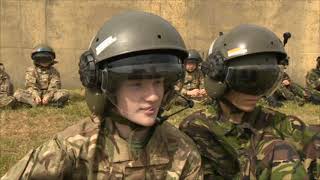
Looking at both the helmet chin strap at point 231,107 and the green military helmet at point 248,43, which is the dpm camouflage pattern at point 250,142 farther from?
the green military helmet at point 248,43

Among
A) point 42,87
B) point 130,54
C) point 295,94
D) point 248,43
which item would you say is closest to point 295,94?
point 295,94

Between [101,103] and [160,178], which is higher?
[101,103]

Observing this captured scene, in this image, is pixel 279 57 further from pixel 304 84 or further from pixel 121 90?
pixel 304 84

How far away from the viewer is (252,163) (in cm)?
283

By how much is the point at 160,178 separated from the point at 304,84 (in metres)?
10.3

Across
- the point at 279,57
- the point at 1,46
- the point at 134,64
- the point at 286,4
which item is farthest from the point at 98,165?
the point at 286,4

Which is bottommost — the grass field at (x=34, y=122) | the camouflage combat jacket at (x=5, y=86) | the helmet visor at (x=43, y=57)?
the grass field at (x=34, y=122)

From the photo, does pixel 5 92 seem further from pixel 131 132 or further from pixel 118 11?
pixel 131 132

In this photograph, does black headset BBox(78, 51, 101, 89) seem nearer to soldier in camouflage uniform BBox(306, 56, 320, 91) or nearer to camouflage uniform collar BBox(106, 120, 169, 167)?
camouflage uniform collar BBox(106, 120, 169, 167)

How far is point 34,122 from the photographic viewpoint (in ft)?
23.7

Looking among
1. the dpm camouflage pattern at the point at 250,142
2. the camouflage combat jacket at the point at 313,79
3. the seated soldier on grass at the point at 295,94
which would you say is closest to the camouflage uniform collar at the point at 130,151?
the dpm camouflage pattern at the point at 250,142

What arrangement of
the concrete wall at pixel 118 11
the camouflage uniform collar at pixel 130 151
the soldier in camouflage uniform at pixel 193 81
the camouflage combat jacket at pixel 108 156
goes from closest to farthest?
1. the camouflage combat jacket at pixel 108 156
2. the camouflage uniform collar at pixel 130 151
3. the soldier in camouflage uniform at pixel 193 81
4. the concrete wall at pixel 118 11

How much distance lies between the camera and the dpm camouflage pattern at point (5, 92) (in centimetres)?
818

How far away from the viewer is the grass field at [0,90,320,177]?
574 cm
